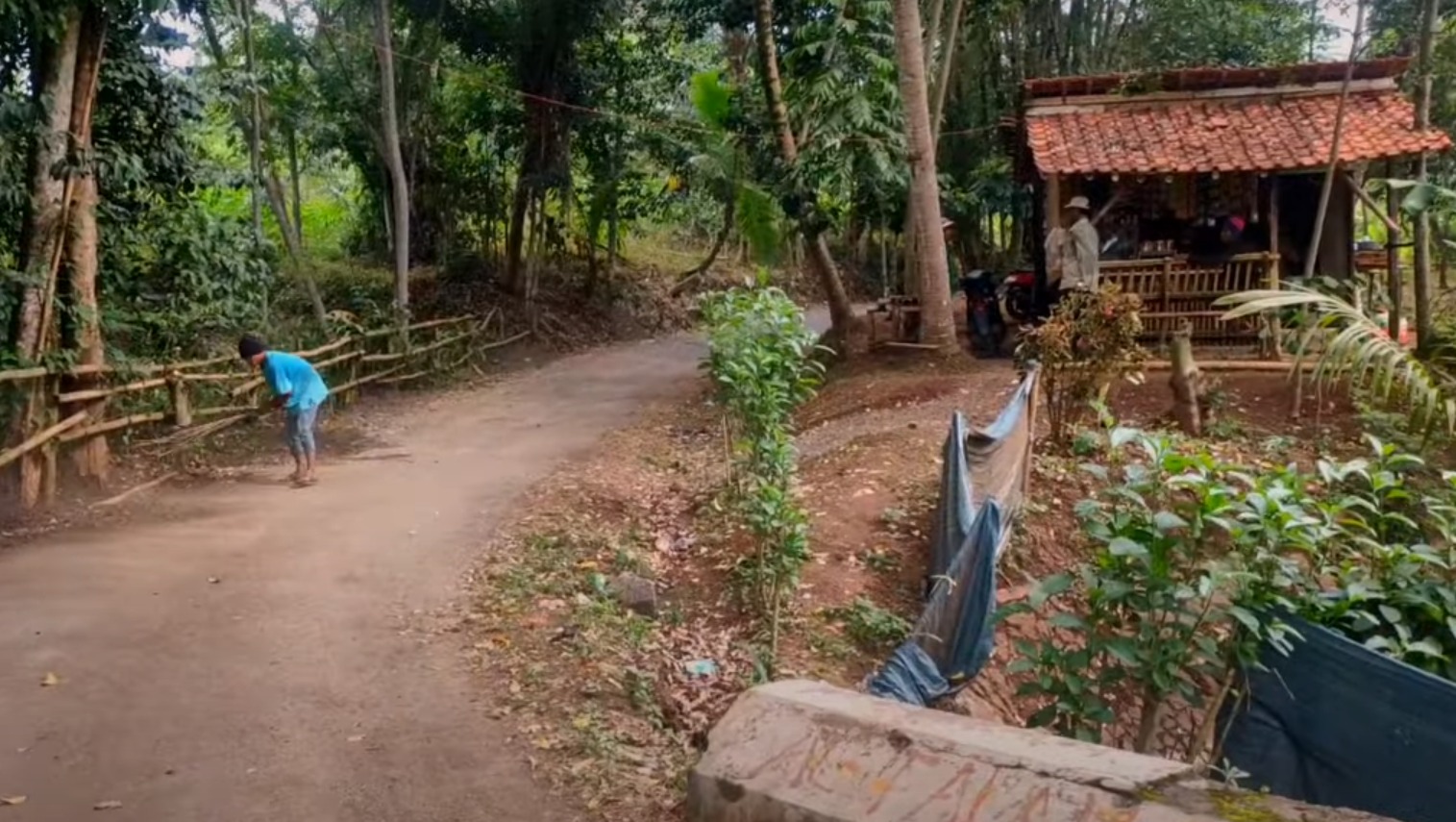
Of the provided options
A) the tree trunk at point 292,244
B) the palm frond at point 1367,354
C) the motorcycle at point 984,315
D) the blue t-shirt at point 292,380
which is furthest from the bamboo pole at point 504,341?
the palm frond at point 1367,354

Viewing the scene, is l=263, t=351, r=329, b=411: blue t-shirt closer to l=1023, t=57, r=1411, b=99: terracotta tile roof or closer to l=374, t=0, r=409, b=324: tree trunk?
l=374, t=0, r=409, b=324: tree trunk

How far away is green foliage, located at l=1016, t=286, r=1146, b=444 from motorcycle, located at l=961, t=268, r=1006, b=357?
18.5ft

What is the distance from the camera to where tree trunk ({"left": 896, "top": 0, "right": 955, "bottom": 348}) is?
513 inches

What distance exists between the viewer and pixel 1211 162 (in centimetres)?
1275

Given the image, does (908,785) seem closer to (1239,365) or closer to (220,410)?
(220,410)

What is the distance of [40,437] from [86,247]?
1.55 metres

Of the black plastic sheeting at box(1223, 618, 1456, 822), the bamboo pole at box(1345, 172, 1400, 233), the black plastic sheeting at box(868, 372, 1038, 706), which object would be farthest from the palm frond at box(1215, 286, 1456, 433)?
the bamboo pole at box(1345, 172, 1400, 233)

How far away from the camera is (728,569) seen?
25.1ft

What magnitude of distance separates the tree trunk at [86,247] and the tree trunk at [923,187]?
772 centimetres

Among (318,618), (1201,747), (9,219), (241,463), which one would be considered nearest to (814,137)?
(241,463)

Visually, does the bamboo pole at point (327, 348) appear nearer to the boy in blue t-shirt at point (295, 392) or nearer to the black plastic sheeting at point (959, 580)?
the boy in blue t-shirt at point (295, 392)

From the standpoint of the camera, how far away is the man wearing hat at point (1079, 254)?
12844mm

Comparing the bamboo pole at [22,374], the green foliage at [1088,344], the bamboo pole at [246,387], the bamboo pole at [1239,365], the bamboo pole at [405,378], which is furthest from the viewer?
the bamboo pole at [405,378]

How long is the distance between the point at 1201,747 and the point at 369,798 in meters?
3.01
